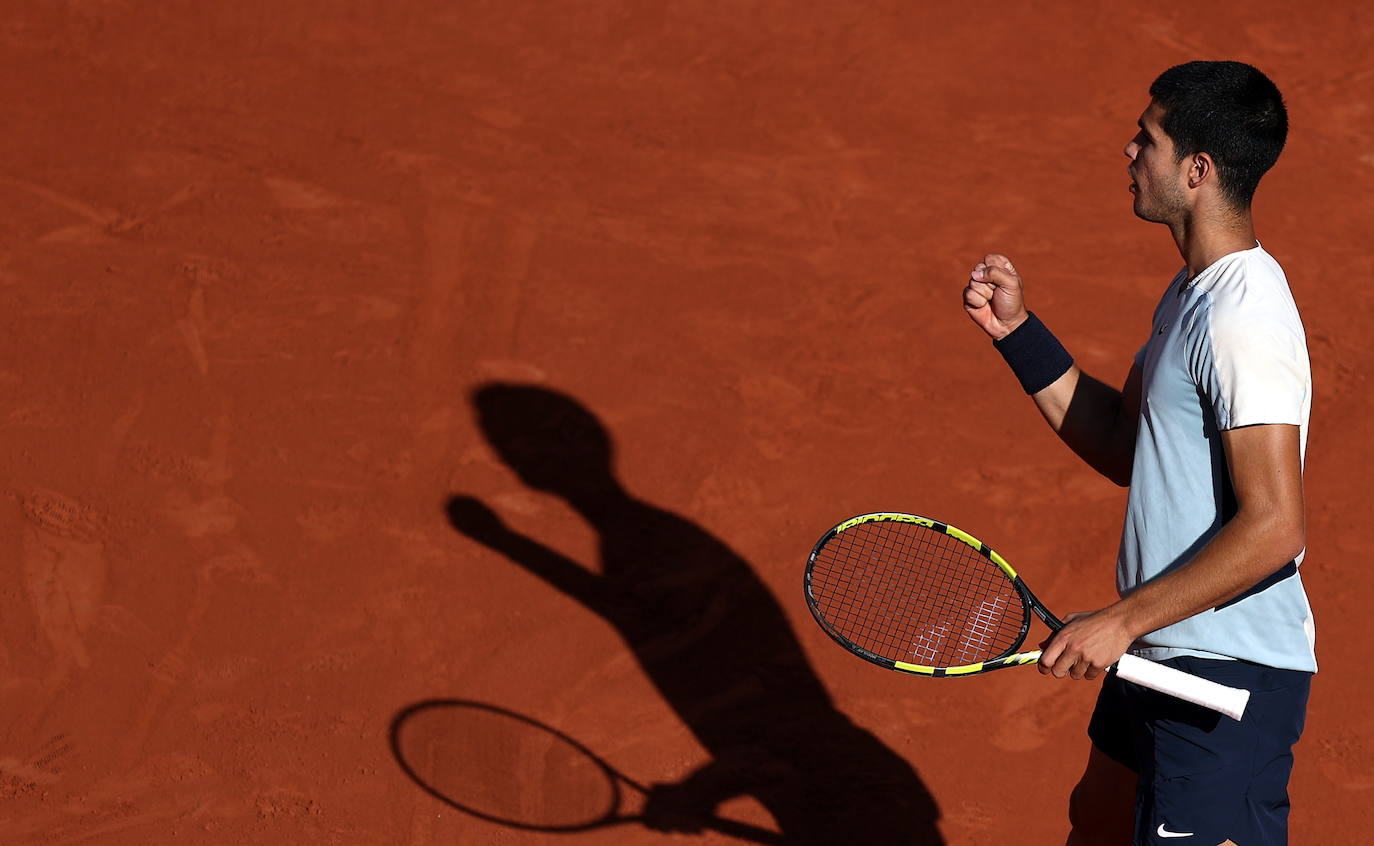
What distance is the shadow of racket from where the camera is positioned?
173 inches

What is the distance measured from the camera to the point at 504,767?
4.53 m

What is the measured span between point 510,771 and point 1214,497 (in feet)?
8.26

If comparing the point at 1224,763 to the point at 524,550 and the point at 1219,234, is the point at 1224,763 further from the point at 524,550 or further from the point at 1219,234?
the point at 524,550

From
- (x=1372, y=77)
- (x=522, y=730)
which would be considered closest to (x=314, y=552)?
(x=522, y=730)

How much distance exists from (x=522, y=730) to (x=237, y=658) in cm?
104

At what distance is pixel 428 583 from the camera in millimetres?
5137

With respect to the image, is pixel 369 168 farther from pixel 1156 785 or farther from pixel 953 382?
pixel 1156 785

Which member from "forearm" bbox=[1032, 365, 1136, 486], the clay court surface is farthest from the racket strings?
"forearm" bbox=[1032, 365, 1136, 486]

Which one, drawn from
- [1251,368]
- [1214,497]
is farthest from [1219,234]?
[1214,497]

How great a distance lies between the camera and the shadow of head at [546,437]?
18.5 ft

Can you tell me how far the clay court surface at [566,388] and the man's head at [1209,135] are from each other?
2308 millimetres

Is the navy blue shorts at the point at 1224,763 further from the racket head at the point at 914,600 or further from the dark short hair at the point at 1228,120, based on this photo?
the racket head at the point at 914,600

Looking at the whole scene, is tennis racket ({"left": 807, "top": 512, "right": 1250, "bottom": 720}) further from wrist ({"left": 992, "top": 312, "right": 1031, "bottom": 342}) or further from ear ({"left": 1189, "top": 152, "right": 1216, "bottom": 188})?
ear ({"left": 1189, "top": 152, "right": 1216, "bottom": 188})

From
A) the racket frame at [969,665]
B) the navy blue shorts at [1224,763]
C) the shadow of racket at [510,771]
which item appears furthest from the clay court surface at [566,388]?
the navy blue shorts at [1224,763]
